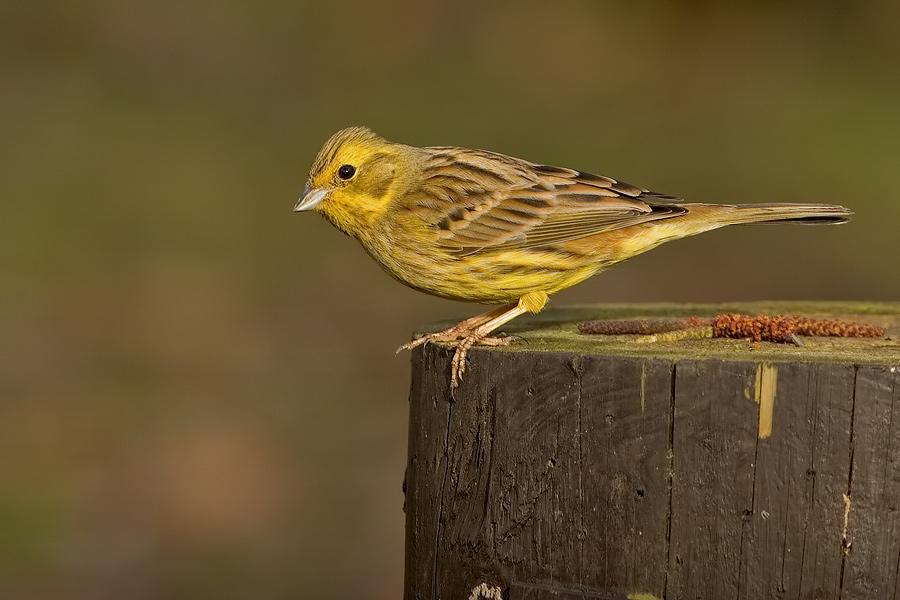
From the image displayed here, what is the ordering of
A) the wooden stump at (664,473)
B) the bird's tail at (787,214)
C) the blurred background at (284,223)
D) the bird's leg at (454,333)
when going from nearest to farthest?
the wooden stump at (664,473), the bird's leg at (454,333), the bird's tail at (787,214), the blurred background at (284,223)

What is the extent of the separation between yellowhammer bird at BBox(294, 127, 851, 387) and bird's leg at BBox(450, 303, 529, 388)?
0.02 metres

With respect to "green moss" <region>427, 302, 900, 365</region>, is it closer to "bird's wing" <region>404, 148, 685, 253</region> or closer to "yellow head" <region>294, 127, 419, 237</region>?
"bird's wing" <region>404, 148, 685, 253</region>

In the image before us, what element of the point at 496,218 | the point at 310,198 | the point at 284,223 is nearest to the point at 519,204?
the point at 496,218

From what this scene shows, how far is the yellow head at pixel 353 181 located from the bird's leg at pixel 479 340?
3.09ft

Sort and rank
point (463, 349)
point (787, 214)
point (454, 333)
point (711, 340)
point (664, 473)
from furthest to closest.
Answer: point (787, 214), point (454, 333), point (711, 340), point (463, 349), point (664, 473)

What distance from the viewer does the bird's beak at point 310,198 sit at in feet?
20.3

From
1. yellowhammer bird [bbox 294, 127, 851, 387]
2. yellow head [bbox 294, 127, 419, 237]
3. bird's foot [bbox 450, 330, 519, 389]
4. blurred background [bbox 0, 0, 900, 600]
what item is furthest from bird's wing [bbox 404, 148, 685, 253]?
blurred background [bbox 0, 0, 900, 600]

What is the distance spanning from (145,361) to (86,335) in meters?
0.79

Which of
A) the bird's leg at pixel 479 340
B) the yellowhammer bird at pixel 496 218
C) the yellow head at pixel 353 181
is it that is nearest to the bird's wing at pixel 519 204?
the yellowhammer bird at pixel 496 218

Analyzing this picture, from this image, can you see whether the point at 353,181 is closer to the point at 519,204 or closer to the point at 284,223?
the point at 519,204

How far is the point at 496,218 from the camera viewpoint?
610cm

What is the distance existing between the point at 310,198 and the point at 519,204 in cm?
109

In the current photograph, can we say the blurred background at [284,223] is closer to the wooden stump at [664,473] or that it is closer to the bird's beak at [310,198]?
the bird's beak at [310,198]

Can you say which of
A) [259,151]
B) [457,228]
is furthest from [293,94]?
[457,228]
